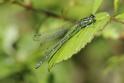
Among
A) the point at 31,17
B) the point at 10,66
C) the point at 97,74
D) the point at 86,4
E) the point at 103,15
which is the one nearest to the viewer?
the point at 103,15

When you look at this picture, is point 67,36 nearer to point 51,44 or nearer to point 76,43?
point 76,43

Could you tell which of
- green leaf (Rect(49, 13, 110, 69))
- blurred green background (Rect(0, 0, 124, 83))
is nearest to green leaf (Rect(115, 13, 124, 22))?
green leaf (Rect(49, 13, 110, 69))

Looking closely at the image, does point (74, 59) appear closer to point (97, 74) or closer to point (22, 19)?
point (97, 74)

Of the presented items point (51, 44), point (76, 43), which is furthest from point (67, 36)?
point (51, 44)

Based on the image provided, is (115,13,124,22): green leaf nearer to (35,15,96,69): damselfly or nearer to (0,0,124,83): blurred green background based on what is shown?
(35,15,96,69): damselfly

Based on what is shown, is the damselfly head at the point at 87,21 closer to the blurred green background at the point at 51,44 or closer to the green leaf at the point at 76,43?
the green leaf at the point at 76,43

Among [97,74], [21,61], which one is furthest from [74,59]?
[21,61]
